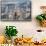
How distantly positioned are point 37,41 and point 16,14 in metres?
0.55

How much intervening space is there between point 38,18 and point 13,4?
1.52 ft

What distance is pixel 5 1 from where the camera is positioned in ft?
8.84

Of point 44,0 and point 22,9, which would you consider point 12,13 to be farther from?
point 44,0

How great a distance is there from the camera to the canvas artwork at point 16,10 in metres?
2.67

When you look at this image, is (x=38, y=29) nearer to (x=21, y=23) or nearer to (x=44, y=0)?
(x=21, y=23)

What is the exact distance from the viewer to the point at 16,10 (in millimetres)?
2684

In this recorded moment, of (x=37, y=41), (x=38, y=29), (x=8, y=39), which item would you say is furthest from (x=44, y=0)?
(x=8, y=39)

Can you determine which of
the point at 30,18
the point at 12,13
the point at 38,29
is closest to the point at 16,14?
the point at 12,13

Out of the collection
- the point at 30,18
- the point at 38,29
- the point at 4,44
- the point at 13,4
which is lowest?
the point at 4,44

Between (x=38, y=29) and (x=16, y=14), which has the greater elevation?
(x=16, y=14)

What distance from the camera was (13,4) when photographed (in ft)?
8.82

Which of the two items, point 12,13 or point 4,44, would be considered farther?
point 12,13

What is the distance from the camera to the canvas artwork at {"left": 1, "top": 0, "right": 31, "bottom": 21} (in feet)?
8.77

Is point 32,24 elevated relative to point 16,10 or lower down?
lower down
